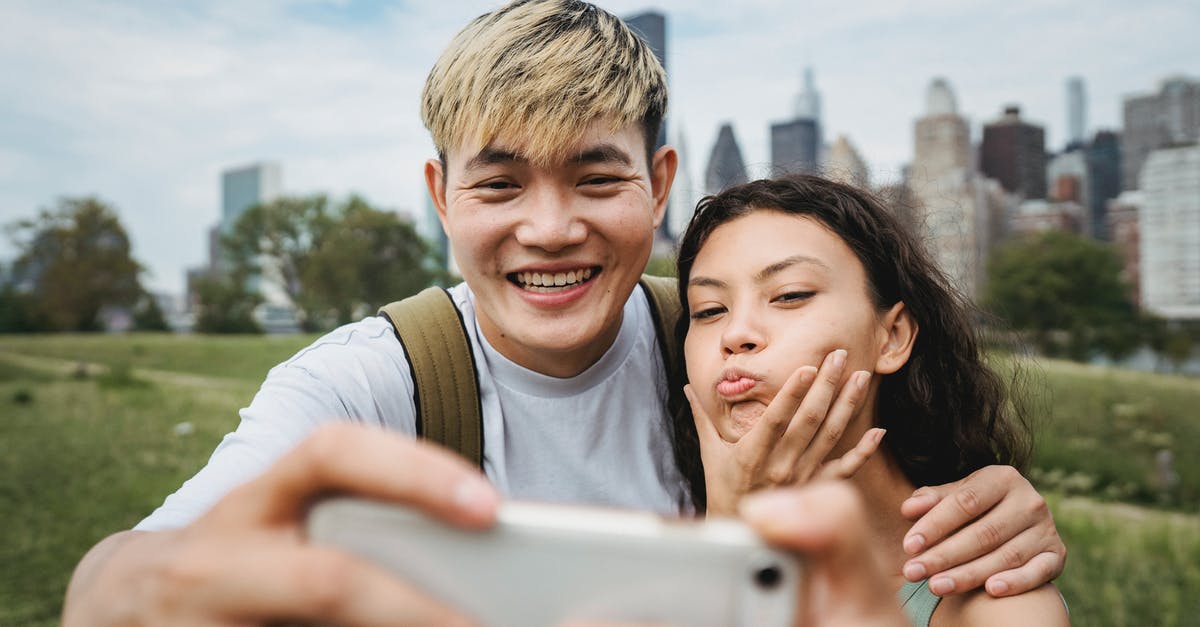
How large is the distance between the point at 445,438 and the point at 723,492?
2.95 ft

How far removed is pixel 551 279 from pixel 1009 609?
57.9 inches

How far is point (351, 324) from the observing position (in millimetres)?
2881

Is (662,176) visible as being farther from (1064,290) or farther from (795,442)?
(1064,290)

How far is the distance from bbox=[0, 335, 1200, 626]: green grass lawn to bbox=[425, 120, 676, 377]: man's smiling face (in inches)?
98.7

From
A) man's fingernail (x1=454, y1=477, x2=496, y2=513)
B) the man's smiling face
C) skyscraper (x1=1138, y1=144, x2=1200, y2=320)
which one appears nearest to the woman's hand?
the man's smiling face

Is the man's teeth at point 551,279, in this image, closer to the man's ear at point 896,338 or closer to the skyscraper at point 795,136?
the man's ear at point 896,338

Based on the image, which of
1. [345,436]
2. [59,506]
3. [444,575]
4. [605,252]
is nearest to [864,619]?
[444,575]

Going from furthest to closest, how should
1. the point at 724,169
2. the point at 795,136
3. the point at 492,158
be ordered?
the point at 795,136 → the point at 724,169 → the point at 492,158

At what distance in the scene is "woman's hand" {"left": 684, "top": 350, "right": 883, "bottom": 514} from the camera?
216cm

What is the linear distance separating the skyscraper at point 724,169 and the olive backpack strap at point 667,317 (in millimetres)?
370

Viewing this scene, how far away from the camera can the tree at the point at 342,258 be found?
47.4 ft

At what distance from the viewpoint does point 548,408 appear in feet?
9.58

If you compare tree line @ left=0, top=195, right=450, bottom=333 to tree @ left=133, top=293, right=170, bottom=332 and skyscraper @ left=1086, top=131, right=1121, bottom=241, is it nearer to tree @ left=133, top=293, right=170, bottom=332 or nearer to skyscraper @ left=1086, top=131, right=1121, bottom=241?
tree @ left=133, top=293, right=170, bottom=332

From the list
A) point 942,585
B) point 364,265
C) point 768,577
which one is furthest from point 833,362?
point 364,265
